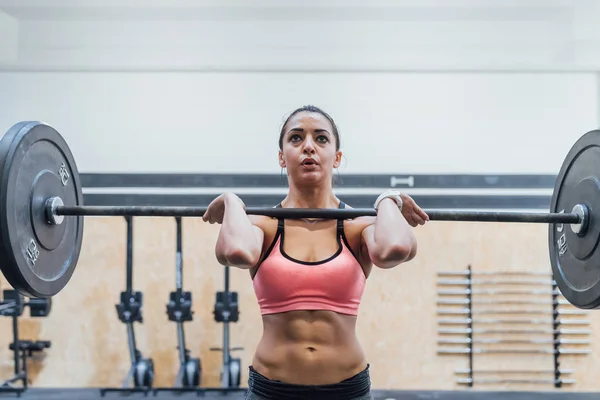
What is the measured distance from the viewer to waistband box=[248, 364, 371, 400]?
1.52 meters

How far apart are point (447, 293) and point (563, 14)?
2.21m

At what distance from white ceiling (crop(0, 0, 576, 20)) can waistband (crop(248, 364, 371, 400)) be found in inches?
111

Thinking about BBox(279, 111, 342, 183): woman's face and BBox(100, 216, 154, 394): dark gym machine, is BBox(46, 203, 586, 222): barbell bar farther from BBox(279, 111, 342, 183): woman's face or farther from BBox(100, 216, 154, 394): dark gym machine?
BBox(100, 216, 154, 394): dark gym machine

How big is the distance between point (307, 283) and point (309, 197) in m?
0.34

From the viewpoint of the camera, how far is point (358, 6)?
3656mm

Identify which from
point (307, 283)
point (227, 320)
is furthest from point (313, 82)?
point (307, 283)

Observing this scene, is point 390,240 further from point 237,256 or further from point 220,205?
point 220,205

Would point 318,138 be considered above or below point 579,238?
above

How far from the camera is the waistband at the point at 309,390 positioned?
4.99 feet

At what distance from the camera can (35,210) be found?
1837 mm

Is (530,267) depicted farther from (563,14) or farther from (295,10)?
(295,10)

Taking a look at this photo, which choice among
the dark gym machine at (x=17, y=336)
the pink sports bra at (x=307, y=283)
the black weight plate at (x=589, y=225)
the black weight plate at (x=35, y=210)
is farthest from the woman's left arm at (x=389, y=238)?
the dark gym machine at (x=17, y=336)

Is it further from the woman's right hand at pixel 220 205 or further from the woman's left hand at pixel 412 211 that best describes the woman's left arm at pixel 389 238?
the woman's right hand at pixel 220 205

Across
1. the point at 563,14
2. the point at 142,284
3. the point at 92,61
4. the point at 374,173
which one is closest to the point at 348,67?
the point at 374,173
